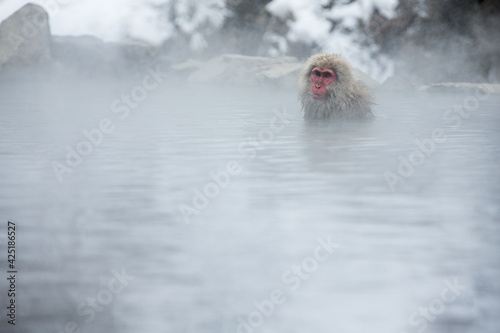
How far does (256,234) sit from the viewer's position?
2.29 m

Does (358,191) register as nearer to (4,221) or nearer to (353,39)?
(4,221)

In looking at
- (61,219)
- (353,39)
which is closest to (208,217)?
(61,219)

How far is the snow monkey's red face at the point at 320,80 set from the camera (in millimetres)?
6109

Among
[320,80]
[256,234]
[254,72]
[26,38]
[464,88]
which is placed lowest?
[256,234]

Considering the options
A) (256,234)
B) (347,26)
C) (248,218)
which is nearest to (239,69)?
(347,26)

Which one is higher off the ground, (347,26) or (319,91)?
(347,26)

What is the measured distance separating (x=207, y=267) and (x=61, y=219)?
817 millimetres

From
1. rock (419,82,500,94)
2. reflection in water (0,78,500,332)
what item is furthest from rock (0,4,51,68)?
reflection in water (0,78,500,332)

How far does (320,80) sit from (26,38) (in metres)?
8.68

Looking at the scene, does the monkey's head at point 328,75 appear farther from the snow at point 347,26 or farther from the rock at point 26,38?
the rock at point 26,38

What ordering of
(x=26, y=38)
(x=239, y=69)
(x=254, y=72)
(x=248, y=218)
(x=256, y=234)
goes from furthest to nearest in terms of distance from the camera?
(x=26, y=38) < (x=239, y=69) < (x=254, y=72) < (x=248, y=218) < (x=256, y=234)

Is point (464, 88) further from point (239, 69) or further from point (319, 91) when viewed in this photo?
point (319, 91)

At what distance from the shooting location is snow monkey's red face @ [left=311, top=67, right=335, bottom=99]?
20.0ft

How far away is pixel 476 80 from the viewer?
1115 centimetres
